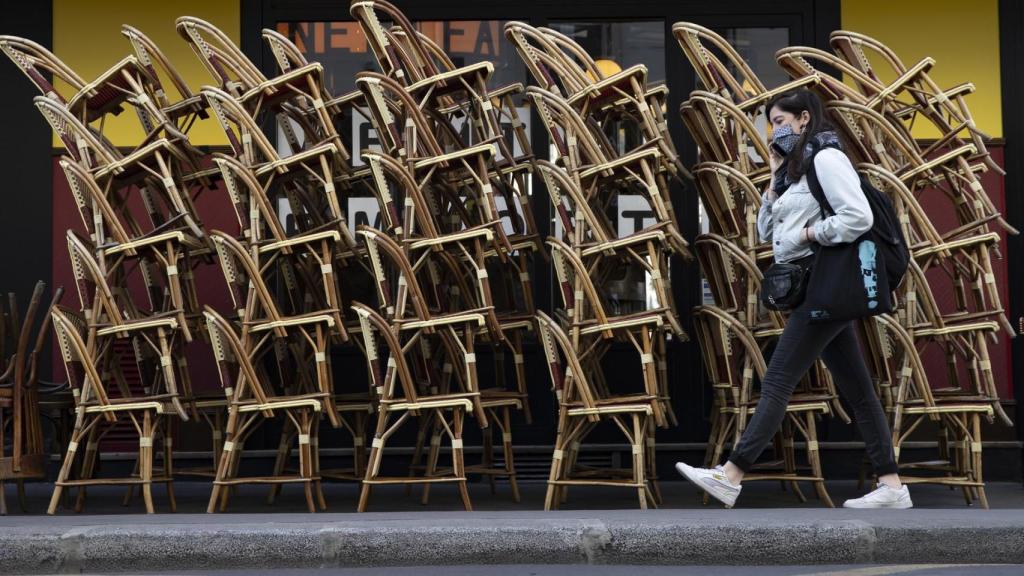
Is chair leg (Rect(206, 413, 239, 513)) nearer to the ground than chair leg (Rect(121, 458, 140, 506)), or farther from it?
farther from it

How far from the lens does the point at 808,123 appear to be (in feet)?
21.2

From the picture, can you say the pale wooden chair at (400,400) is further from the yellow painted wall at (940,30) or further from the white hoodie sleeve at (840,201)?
the yellow painted wall at (940,30)

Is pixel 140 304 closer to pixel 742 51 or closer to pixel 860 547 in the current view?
pixel 742 51

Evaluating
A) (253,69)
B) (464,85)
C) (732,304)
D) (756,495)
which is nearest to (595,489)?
(756,495)

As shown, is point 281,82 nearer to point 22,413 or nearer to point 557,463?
point 22,413

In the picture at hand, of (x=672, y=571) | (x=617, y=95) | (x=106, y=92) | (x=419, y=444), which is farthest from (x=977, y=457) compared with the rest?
(x=106, y=92)

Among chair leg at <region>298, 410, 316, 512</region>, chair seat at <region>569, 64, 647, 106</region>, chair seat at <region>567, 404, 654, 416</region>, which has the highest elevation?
chair seat at <region>569, 64, 647, 106</region>

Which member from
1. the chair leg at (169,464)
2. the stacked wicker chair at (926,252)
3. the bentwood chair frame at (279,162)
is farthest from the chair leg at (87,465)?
the stacked wicker chair at (926,252)

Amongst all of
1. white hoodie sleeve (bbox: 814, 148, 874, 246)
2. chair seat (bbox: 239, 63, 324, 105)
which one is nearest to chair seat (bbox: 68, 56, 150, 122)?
chair seat (bbox: 239, 63, 324, 105)

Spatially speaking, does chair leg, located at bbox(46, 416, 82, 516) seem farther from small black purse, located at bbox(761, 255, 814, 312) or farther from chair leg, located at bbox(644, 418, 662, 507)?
small black purse, located at bbox(761, 255, 814, 312)

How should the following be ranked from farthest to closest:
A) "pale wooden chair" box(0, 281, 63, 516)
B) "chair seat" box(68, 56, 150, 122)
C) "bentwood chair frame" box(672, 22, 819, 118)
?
1. "bentwood chair frame" box(672, 22, 819, 118)
2. "chair seat" box(68, 56, 150, 122)
3. "pale wooden chair" box(0, 281, 63, 516)

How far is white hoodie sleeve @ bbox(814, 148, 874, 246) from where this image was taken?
20.3 ft

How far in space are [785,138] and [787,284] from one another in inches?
28.2

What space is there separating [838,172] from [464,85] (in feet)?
6.59
